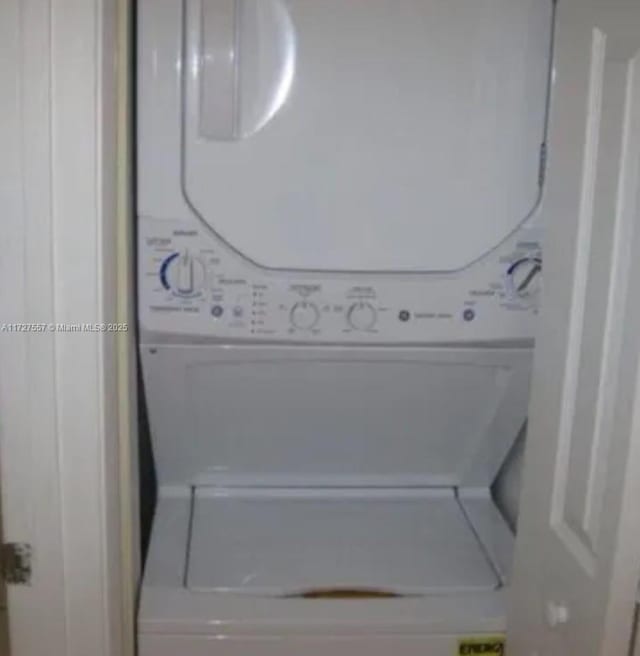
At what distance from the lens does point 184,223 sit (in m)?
1.61

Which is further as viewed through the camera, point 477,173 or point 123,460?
point 477,173

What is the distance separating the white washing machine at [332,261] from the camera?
1566 millimetres

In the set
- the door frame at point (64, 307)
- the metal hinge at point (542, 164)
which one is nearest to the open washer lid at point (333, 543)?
the door frame at point (64, 307)

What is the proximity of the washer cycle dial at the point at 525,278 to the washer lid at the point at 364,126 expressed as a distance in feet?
0.22

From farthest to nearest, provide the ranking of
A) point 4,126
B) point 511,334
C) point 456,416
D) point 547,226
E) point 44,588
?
point 456,416, point 511,334, point 547,226, point 44,588, point 4,126

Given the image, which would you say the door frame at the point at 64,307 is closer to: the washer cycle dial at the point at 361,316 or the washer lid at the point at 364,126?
the washer lid at the point at 364,126

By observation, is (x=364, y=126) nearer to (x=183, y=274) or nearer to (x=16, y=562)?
(x=183, y=274)

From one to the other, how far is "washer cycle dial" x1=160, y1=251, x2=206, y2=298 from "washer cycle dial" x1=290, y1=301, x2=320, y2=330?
0.19 metres

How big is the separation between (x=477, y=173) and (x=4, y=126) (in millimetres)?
889

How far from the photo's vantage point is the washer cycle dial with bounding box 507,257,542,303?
1.69m

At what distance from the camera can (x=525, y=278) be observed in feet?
5.58

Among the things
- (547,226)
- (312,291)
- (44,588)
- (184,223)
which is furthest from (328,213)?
(44,588)

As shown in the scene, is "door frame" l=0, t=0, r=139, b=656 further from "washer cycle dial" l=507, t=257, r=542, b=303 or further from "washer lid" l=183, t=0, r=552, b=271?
"washer cycle dial" l=507, t=257, r=542, b=303

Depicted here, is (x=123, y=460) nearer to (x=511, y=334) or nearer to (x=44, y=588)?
(x=44, y=588)
